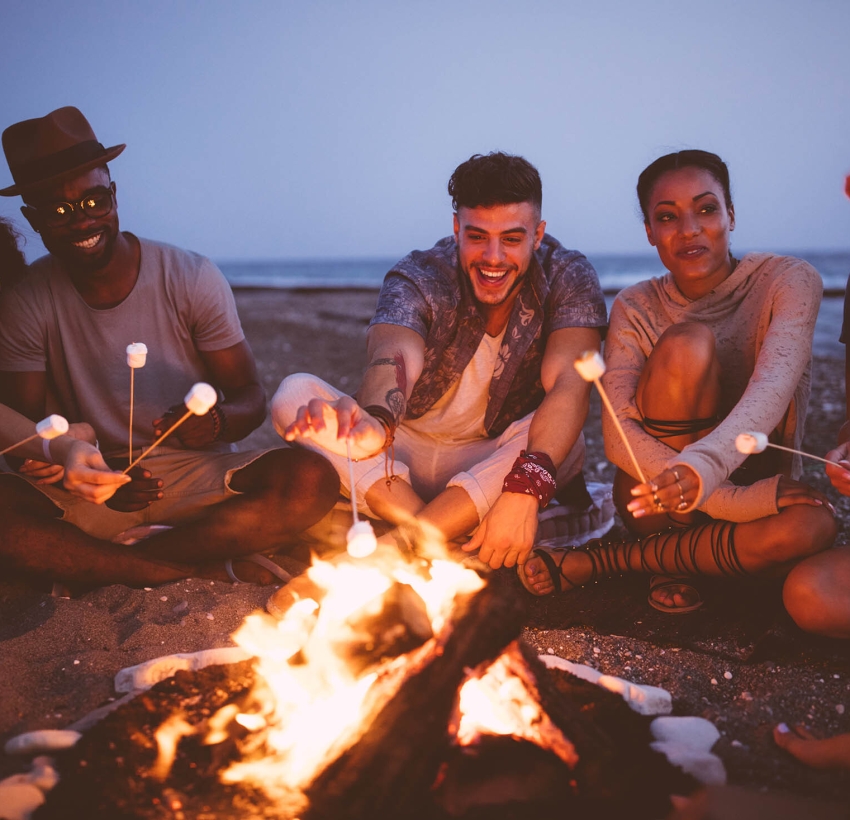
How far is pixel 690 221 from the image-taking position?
332 centimetres

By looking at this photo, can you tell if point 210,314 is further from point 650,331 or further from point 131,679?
point 650,331

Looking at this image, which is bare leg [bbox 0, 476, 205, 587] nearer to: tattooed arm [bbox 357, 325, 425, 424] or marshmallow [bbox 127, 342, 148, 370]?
marshmallow [bbox 127, 342, 148, 370]

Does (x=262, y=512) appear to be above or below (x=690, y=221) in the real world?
below

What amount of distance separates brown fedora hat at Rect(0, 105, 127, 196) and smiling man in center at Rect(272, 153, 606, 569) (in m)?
1.33

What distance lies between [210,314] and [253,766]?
2241mm

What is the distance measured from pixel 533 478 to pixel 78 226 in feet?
7.58

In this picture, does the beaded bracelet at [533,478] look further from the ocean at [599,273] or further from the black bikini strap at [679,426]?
the ocean at [599,273]

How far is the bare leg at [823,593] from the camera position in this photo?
275cm

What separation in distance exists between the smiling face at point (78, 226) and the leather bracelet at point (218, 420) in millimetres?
848

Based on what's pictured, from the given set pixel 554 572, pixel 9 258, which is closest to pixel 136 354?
pixel 9 258

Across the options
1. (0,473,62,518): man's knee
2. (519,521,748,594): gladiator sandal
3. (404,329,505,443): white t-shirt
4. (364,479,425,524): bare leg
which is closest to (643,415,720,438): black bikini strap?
(519,521,748,594): gladiator sandal

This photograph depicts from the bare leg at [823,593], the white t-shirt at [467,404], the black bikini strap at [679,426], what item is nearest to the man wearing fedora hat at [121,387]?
the white t-shirt at [467,404]

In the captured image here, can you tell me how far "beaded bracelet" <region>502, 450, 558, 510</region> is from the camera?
127 inches

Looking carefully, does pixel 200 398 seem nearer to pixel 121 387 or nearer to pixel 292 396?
pixel 292 396
